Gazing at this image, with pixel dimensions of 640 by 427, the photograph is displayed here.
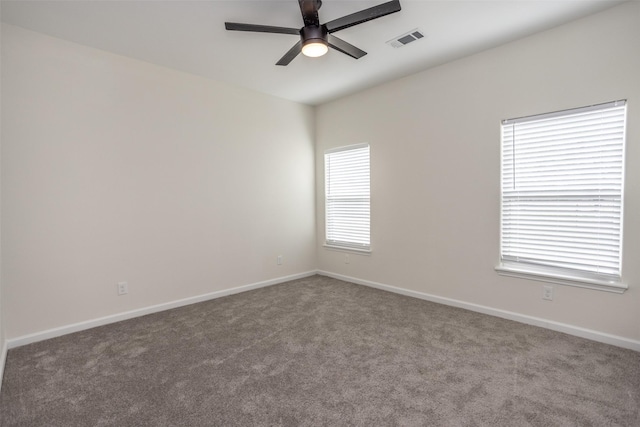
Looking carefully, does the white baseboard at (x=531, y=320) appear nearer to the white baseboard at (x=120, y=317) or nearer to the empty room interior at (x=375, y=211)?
the empty room interior at (x=375, y=211)

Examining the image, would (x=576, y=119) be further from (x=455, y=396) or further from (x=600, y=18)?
(x=455, y=396)

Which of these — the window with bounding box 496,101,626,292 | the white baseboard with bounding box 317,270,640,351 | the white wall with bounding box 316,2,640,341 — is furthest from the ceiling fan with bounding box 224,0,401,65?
the white baseboard with bounding box 317,270,640,351

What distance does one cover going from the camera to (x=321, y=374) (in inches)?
87.2

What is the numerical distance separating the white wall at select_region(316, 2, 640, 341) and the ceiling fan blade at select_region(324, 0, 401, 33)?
1133mm

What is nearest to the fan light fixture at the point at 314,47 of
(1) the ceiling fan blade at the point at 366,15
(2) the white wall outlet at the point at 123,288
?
(1) the ceiling fan blade at the point at 366,15

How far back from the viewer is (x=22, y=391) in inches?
80.6

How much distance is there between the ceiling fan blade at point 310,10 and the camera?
219 cm

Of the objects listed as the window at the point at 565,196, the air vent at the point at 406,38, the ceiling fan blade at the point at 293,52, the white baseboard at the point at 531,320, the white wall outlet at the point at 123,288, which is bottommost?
Result: the white baseboard at the point at 531,320

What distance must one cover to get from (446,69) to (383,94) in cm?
84

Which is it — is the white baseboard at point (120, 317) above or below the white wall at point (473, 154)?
below

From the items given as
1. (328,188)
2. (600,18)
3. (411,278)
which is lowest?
(411,278)

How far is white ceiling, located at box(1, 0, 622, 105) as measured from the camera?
2.44m

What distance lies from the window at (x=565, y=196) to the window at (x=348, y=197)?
1.79 m

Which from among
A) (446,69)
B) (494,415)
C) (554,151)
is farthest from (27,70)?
(554,151)
